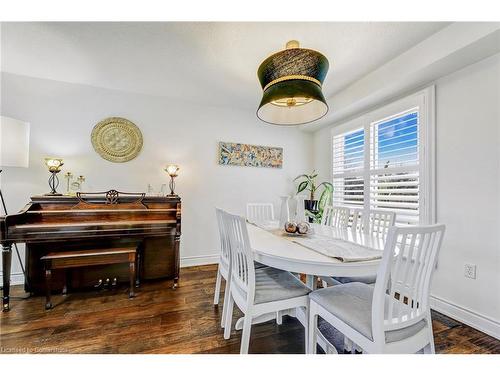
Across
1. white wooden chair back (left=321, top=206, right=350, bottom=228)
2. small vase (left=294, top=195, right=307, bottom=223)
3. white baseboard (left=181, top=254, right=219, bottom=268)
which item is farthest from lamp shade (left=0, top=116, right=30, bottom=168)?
white wooden chair back (left=321, top=206, right=350, bottom=228)

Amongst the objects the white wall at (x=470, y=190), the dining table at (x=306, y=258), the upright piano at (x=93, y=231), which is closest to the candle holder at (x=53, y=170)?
the upright piano at (x=93, y=231)

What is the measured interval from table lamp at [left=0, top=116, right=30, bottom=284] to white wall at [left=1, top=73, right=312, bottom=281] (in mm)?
378

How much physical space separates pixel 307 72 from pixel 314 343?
1746 mm

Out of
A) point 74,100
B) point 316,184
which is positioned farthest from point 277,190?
point 74,100

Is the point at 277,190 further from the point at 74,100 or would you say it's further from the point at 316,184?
the point at 74,100

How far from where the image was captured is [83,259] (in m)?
2.09

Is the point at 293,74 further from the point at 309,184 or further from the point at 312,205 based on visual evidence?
the point at 309,184

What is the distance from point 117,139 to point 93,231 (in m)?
1.31

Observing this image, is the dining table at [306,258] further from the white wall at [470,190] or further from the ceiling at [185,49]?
the ceiling at [185,49]

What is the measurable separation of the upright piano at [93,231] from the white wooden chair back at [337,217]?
179cm

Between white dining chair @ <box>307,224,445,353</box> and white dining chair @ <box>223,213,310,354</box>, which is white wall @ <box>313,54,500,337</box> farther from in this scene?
white dining chair @ <box>223,213,310,354</box>

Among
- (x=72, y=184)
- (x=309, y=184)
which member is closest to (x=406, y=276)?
(x=309, y=184)

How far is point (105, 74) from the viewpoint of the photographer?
249 centimetres

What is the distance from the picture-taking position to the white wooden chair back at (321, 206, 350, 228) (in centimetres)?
231
